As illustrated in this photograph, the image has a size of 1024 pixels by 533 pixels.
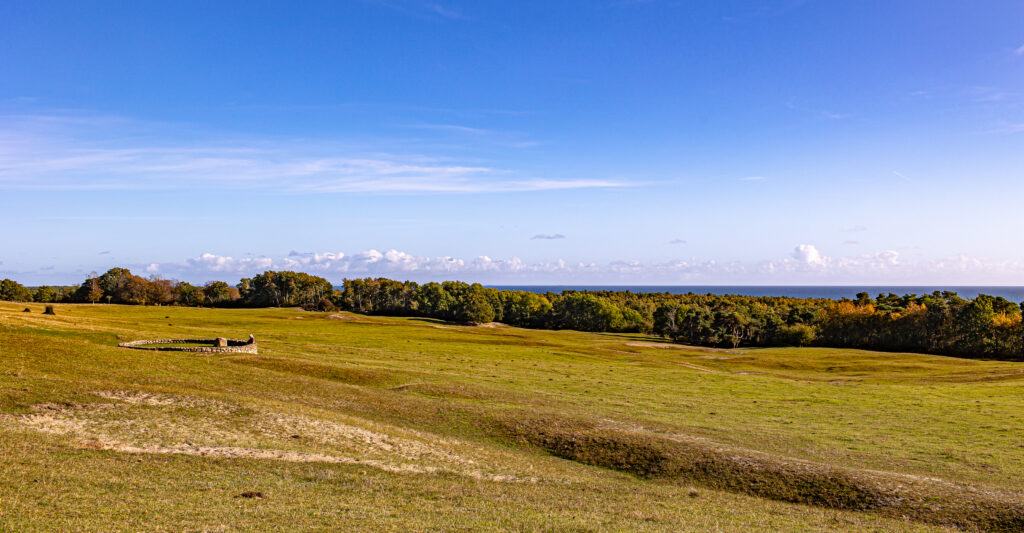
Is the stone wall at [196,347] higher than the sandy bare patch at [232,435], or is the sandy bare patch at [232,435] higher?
the stone wall at [196,347]

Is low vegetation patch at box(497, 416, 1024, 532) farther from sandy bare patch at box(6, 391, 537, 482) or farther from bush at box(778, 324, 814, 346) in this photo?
bush at box(778, 324, 814, 346)

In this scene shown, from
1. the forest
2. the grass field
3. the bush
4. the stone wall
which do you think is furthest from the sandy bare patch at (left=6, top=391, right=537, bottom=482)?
the bush

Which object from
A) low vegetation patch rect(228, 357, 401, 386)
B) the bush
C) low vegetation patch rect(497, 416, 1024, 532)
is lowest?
the bush

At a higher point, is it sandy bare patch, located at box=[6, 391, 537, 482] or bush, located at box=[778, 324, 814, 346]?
sandy bare patch, located at box=[6, 391, 537, 482]

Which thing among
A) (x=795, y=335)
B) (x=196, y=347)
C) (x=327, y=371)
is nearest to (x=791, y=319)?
(x=795, y=335)

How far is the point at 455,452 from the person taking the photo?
2677 cm

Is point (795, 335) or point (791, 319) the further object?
point (791, 319)

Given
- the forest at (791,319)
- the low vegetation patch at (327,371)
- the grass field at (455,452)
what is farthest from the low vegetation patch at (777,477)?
the forest at (791,319)

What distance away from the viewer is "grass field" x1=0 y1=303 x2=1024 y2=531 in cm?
1672

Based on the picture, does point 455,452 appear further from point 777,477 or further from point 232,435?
point 777,477

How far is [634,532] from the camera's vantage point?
16.7 m

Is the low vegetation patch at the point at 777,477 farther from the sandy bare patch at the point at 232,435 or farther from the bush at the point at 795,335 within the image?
the bush at the point at 795,335

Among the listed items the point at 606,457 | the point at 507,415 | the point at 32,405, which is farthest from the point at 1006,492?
the point at 32,405

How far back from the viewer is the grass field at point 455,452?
1672 centimetres
